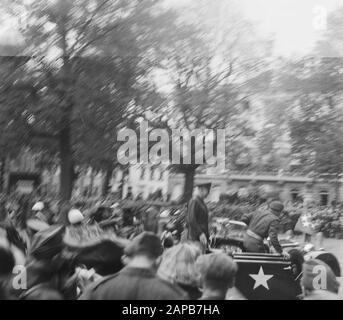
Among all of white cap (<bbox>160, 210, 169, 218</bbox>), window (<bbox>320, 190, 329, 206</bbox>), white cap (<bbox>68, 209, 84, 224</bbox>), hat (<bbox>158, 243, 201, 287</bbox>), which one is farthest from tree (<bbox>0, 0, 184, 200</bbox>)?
window (<bbox>320, 190, 329, 206</bbox>)

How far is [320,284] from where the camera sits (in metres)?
2.90

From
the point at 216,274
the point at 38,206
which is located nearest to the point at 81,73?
the point at 38,206

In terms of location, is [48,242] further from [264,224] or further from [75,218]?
[264,224]

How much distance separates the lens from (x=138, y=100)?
2932 millimetres

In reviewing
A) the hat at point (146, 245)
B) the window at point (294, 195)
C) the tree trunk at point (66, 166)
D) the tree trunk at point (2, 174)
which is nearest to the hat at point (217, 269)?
the hat at point (146, 245)

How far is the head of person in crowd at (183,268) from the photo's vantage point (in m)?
2.85

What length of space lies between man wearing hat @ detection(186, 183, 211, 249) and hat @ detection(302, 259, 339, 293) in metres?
0.63

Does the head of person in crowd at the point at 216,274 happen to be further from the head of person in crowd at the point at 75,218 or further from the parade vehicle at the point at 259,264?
the head of person in crowd at the point at 75,218

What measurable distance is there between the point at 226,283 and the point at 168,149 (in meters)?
0.85

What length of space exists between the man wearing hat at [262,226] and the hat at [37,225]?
117cm

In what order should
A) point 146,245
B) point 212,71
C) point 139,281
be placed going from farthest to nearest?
point 212,71, point 146,245, point 139,281

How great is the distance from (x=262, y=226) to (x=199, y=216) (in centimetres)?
37
